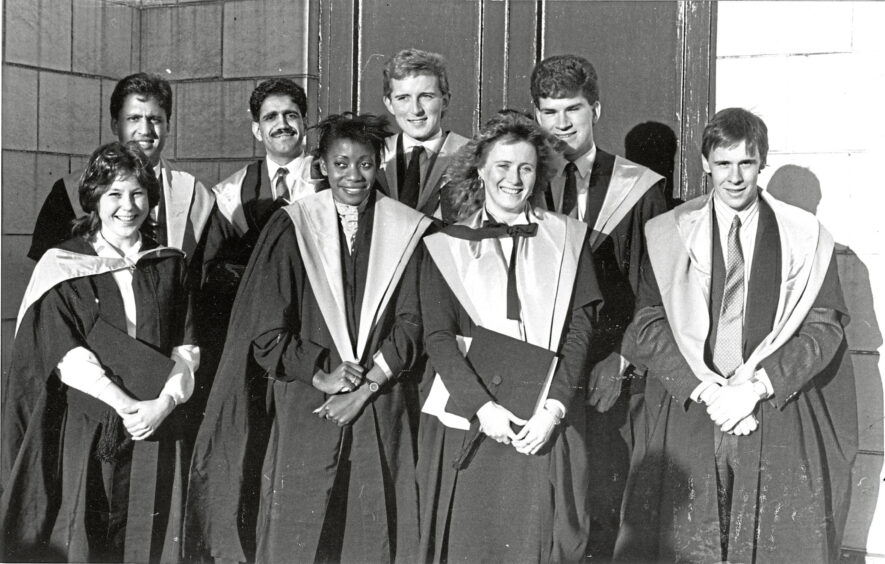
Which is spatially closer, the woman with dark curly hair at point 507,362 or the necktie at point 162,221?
the woman with dark curly hair at point 507,362

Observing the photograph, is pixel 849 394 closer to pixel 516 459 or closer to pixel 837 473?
pixel 837 473

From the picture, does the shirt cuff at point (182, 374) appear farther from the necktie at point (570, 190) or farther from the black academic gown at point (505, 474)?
the necktie at point (570, 190)

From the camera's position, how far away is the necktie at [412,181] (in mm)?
4094

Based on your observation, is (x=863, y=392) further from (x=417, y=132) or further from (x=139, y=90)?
(x=139, y=90)

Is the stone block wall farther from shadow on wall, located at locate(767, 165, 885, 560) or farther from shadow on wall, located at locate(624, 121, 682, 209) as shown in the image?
shadow on wall, located at locate(767, 165, 885, 560)

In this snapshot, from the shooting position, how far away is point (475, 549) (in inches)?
143

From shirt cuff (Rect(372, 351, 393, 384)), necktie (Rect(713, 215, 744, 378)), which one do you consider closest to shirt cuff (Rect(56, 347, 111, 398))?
shirt cuff (Rect(372, 351, 393, 384))

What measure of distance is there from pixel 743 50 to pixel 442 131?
3.83 ft

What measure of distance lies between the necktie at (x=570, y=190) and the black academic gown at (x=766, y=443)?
0.38 m

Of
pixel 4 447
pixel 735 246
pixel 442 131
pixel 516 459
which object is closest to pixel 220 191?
pixel 442 131

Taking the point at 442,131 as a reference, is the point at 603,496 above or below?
below

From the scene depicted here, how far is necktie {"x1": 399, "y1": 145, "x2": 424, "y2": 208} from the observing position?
13.4 feet

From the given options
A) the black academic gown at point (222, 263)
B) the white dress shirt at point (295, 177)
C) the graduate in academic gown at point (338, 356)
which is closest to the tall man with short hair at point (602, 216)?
the graduate in academic gown at point (338, 356)

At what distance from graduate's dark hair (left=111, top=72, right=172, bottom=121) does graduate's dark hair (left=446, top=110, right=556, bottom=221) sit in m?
1.30
